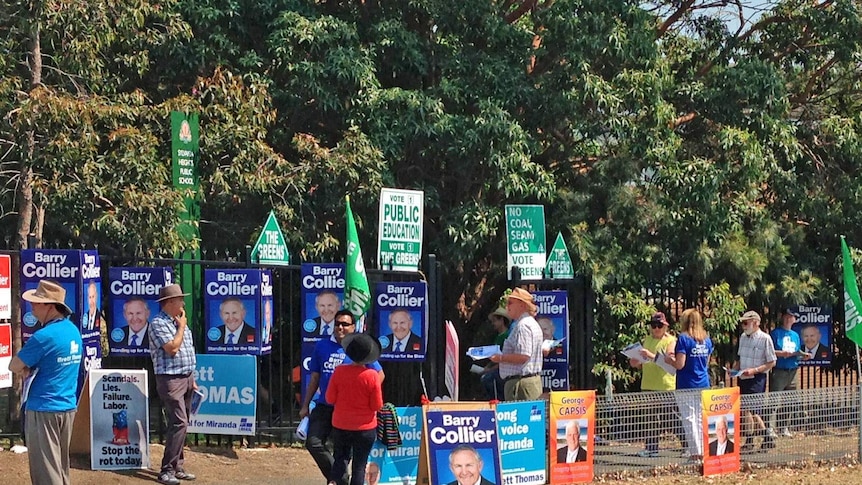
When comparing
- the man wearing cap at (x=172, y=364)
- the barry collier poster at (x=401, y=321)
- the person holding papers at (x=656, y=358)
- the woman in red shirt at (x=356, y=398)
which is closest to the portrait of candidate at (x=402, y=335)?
the barry collier poster at (x=401, y=321)

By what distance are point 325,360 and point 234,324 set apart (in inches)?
98.9

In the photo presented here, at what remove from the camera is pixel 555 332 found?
13.5 meters

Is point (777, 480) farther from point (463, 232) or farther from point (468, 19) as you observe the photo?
point (468, 19)

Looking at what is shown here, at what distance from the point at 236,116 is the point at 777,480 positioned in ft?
25.2

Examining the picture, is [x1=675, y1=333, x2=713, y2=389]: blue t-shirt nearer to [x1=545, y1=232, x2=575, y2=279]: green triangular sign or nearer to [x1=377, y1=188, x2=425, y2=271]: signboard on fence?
[x1=545, y1=232, x2=575, y2=279]: green triangular sign

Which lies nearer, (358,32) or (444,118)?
(444,118)

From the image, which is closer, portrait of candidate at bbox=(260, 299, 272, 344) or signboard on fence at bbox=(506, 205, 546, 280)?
portrait of candidate at bbox=(260, 299, 272, 344)

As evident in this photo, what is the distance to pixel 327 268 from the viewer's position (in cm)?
1245

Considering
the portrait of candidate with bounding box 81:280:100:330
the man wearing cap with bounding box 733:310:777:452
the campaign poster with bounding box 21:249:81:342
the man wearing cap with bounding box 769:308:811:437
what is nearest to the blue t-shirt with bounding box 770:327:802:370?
the man wearing cap with bounding box 769:308:811:437

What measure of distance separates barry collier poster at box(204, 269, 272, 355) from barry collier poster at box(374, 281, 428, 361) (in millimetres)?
1173

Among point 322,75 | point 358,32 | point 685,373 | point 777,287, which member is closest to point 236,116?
point 322,75

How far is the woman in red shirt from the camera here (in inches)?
372

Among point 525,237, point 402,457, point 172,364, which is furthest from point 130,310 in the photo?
point 525,237

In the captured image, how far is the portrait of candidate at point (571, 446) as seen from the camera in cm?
1109
